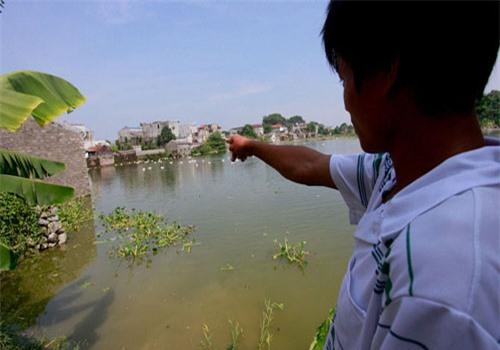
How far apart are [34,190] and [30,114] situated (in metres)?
0.73

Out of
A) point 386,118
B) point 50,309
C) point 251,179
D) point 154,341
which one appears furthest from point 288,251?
point 251,179

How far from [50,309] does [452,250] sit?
579cm

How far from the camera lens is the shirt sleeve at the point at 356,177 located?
44.0 inches

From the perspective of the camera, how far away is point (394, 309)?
1.66 feet

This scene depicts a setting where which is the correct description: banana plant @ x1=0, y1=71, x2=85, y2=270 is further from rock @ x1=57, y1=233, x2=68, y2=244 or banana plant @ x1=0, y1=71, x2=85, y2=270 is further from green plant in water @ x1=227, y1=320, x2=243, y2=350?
rock @ x1=57, y1=233, x2=68, y2=244

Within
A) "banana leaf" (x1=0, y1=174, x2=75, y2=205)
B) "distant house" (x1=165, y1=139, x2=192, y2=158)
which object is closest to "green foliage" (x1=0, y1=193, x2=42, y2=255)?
"banana leaf" (x1=0, y1=174, x2=75, y2=205)

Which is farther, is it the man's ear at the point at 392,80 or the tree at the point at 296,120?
the tree at the point at 296,120

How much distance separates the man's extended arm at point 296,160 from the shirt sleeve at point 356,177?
3.0 inches

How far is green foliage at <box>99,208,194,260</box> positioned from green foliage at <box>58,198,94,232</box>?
1.79 ft

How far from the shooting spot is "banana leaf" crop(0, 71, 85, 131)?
241 cm

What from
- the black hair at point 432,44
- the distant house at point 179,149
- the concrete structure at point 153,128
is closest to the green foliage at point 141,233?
the black hair at point 432,44

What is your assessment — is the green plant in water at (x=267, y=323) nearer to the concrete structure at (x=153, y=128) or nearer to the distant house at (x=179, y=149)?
the distant house at (x=179, y=149)

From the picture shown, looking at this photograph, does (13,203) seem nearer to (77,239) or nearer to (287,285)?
(77,239)

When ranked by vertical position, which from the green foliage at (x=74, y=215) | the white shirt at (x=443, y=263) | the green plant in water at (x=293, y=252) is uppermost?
the white shirt at (x=443, y=263)
